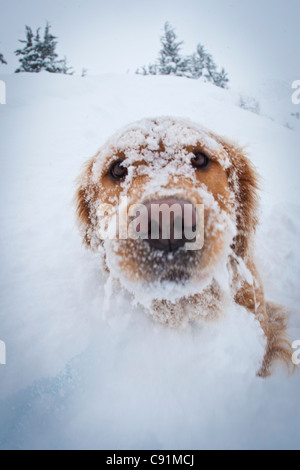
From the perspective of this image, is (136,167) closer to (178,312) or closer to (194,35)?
(178,312)

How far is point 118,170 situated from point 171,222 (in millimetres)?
848

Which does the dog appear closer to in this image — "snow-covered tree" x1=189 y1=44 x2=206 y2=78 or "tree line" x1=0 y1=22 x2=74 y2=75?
"tree line" x1=0 y1=22 x2=74 y2=75

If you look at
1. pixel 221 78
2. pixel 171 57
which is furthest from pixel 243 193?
pixel 221 78

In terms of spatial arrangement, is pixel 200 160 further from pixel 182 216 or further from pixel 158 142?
pixel 182 216

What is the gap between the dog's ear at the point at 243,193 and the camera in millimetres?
2104

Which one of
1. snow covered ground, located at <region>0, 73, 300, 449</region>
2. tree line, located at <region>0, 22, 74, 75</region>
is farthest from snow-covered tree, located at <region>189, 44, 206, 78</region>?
snow covered ground, located at <region>0, 73, 300, 449</region>

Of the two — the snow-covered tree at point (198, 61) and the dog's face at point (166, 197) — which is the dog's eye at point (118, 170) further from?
the snow-covered tree at point (198, 61)

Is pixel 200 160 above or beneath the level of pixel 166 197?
above

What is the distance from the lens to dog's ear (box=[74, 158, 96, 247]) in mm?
2258

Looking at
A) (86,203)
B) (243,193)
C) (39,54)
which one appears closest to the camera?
(243,193)

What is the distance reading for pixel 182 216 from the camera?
4.07ft

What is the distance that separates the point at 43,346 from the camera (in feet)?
5.67

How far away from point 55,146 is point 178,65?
1860 centimetres

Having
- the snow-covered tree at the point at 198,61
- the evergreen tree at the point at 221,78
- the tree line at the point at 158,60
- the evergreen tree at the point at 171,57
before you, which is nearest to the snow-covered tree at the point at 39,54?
the tree line at the point at 158,60
